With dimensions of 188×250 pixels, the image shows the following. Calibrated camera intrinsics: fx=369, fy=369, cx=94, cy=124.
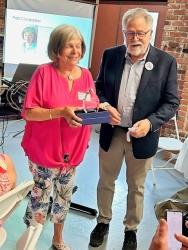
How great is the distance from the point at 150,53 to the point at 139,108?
1.07ft

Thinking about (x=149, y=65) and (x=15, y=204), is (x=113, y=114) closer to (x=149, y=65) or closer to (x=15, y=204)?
(x=149, y=65)

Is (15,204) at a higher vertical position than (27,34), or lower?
lower

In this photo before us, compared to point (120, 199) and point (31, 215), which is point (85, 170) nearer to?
point (120, 199)

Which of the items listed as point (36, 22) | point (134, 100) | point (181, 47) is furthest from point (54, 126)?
point (36, 22)

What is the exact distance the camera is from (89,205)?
3.06 meters

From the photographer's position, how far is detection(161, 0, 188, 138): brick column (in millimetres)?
4398

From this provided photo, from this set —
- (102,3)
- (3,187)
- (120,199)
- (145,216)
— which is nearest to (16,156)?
(120,199)

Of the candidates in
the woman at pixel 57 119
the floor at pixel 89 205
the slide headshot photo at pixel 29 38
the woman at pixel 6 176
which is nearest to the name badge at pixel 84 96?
the woman at pixel 57 119

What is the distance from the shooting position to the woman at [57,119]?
6.28 feet

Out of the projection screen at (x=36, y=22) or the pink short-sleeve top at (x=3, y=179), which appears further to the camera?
the projection screen at (x=36, y=22)

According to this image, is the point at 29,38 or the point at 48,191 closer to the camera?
the point at 48,191

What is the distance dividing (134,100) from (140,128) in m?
0.20

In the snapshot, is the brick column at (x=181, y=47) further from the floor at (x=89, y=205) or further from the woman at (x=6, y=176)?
the woman at (x=6, y=176)

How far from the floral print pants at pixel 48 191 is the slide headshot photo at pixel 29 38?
12.3 ft
